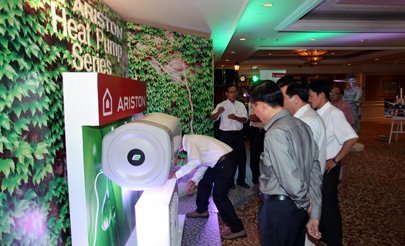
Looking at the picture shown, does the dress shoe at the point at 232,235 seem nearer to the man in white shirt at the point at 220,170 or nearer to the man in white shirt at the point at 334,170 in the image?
the man in white shirt at the point at 220,170

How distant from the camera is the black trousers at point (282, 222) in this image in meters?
1.87

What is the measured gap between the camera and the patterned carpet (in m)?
3.24

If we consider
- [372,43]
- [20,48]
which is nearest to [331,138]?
[20,48]

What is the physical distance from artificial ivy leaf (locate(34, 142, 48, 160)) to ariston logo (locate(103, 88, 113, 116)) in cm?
35

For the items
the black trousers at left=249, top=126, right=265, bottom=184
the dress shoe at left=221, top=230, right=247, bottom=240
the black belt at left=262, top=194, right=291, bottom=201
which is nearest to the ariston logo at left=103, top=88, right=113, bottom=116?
the black belt at left=262, top=194, right=291, bottom=201

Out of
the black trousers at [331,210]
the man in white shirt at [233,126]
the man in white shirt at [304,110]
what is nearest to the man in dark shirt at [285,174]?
the man in white shirt at [304,110]

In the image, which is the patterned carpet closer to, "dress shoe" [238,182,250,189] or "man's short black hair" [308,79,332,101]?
"dress shoe" [238,182,250,189]

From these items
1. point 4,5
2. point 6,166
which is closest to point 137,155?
point 6,166

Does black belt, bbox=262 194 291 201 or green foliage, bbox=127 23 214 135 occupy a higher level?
green foliage, bbox=127 23 214 135

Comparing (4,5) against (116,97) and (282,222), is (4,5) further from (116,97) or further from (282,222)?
(282,222)

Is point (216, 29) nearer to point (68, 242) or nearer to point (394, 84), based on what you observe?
point (68, 242)

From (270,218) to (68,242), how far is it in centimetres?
122

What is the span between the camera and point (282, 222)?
1882 millimetres

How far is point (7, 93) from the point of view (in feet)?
4.68
